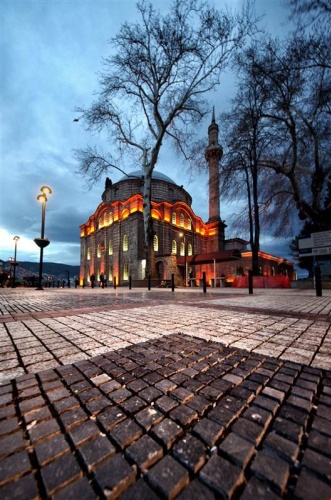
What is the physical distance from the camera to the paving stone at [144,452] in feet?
2.50

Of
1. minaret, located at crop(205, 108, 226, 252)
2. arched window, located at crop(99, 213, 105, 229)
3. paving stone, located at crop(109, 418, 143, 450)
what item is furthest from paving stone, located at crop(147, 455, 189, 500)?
arched window, located at crop(99, 213, 105, 229)

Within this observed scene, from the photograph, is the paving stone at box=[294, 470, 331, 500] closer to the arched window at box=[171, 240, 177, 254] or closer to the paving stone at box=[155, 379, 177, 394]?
the paving stone at box=[155, 379, 177, 394]

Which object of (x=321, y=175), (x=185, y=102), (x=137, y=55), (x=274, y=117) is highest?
(x=137, y=55)

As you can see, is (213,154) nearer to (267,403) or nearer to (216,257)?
(216,257)

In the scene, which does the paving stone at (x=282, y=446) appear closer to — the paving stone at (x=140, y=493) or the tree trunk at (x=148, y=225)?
the paving stone at (x=140, y=493)

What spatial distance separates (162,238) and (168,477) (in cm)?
3202

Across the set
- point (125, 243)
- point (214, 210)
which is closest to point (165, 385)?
point (125, 243)

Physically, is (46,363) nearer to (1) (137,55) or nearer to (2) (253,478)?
(2) (253,478)

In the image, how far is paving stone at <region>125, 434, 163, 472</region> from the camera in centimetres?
76

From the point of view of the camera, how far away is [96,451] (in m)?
0.82

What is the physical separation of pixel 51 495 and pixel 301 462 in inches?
34.0

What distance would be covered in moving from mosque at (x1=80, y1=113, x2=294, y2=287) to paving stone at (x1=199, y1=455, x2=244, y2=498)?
943 inches

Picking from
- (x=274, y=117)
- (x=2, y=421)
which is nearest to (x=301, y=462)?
(x=2, y=421)

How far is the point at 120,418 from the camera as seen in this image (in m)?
1.02
